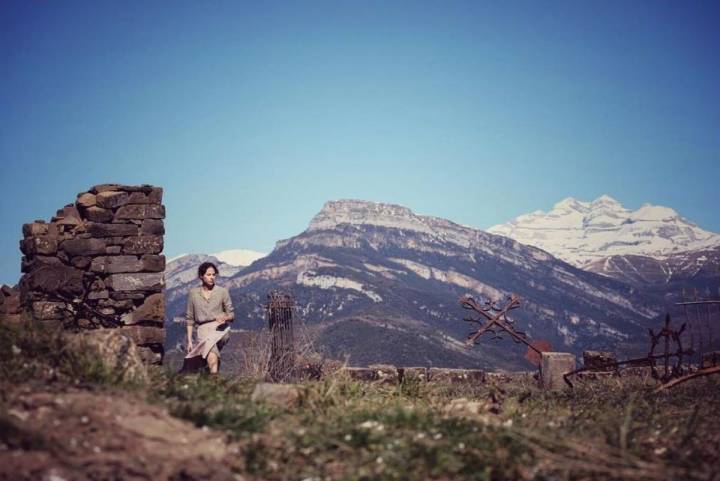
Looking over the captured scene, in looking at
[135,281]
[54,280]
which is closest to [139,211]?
[135,281]

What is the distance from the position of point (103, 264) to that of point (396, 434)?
695cm

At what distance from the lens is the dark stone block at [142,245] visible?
32.9ft

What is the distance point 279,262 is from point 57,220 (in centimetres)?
8790

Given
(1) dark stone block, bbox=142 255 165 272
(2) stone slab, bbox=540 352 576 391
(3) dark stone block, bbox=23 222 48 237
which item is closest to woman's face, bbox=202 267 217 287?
(1) dark stone block, bbox=142 255 165 272

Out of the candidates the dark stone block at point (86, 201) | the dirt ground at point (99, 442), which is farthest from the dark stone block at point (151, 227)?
the dirt ground at point (99, 442)

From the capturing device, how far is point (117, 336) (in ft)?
19.6

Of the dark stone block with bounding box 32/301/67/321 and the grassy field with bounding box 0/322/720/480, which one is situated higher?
the dark stone block with bounding box 32/301/67/321

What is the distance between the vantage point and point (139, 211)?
10.2 metres

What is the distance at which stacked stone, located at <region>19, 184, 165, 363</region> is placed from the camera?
9562mm

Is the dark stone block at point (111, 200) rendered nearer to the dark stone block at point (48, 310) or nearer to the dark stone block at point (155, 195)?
the dark stone block at point (155, 195)

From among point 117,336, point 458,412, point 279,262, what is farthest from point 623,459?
point 279,262

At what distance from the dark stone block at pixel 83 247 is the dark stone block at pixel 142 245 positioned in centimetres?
39

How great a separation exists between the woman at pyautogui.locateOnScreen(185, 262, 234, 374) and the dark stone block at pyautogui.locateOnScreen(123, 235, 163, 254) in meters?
1.95

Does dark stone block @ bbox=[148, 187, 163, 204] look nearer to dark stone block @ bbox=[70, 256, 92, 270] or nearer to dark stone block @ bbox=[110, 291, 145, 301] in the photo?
dark stone block @ bbox=[70, 256, 92, 270]
